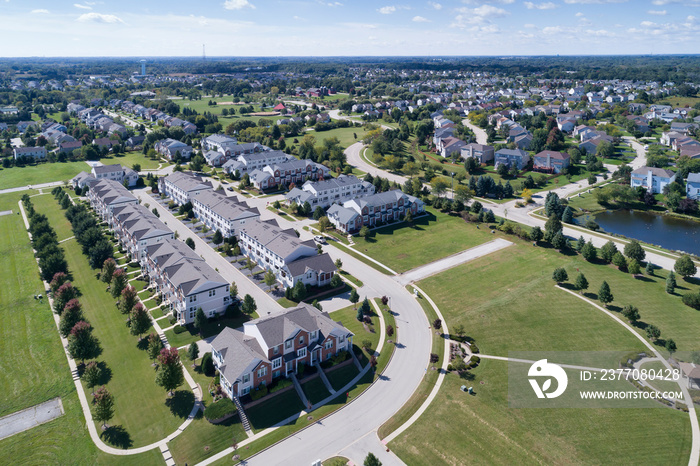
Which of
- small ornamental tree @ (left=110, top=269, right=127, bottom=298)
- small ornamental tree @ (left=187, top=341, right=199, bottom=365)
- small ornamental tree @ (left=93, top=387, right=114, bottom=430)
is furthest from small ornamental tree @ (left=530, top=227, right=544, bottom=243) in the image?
small ornamental tree @ (left=93, top=387, right=114, bottom=430)

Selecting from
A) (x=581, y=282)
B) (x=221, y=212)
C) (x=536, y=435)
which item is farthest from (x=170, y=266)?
(x=581, y=282)

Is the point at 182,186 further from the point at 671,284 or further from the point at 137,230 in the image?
the point at 671,284

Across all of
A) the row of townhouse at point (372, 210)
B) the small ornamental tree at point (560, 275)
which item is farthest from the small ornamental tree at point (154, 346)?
the small ornamental tree at point (560, 275)

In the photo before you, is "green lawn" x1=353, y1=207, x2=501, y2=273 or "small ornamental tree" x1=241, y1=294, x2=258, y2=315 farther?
"green lawn" x1=353, y1=207, x2=501, y2=273

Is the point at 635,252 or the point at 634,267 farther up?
the point at 635,252

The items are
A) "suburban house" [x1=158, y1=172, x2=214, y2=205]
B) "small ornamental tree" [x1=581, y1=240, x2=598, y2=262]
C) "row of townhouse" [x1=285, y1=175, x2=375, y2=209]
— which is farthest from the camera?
"row of townhouse" [x1=285, y1=175, x2=375, y2=209]

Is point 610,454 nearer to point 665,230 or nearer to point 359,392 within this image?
point 359,392

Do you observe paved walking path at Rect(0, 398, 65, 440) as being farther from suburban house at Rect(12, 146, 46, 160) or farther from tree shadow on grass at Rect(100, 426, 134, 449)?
suburban house at Rect(12, 146, 46, 160)

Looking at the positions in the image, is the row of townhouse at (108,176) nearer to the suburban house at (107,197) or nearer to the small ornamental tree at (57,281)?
the suburban house at (107,197)
